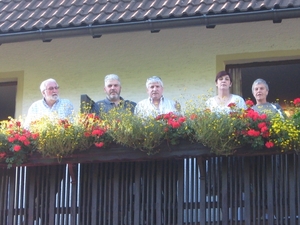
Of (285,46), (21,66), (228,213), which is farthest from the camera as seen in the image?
(21,66)

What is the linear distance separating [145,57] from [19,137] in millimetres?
2471

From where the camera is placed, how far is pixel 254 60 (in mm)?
11125

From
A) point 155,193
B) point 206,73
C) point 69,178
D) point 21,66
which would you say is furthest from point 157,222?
point 21,66

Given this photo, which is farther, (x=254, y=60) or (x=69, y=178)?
(x=254, y=60)

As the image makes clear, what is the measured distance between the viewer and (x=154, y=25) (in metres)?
10.6

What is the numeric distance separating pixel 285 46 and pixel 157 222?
9.79ft

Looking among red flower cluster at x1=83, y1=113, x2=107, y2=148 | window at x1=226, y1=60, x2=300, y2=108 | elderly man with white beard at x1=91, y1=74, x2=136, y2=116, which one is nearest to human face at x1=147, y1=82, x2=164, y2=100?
elderly man with white beard at x1=91, y1=74, x2=136, y2=116

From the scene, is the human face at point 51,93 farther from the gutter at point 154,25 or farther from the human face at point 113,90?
the gutter at point 154,25

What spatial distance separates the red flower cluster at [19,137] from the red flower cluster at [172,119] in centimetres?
126

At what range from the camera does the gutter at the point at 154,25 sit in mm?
10258

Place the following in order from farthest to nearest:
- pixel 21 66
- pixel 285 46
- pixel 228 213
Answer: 1. pixel 21 66
2. pixel 285 46
3. pixel 228 213

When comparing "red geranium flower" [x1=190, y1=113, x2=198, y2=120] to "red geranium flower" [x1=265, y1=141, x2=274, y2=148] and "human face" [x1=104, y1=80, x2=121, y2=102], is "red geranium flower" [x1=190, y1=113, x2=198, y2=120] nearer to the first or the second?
"red geranium flower" [x1=265, y1=141, x2=274, y2=148]

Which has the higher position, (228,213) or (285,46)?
(285,46)

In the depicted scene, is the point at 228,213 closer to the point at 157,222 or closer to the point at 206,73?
the point at 157,222
